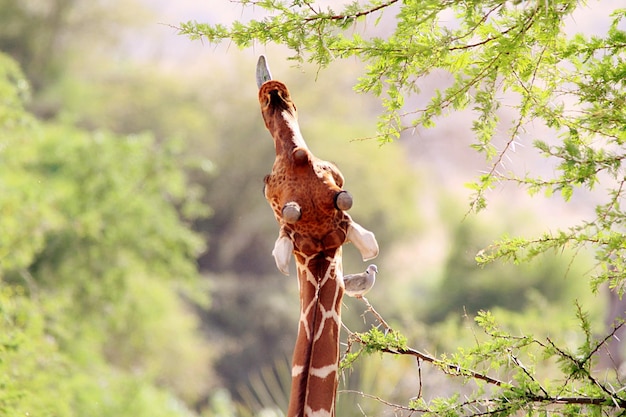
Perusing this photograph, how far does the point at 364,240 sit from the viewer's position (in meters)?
1.97

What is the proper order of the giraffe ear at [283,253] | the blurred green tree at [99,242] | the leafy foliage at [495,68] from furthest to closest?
the blurred green tree at [99,242] → the leafy foliage at [495,68] → the giraffe ear at [283,253]

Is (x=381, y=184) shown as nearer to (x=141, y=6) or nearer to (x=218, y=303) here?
(x=218, y=303)

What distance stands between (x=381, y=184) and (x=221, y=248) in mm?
3081

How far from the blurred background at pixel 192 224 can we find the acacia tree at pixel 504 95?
2.09 meters

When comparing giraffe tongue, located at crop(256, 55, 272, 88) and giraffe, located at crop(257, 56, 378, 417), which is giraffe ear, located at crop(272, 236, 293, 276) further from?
giraffe tongue, located at crop(256, 55, 272, 88)

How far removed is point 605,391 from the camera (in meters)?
2.08

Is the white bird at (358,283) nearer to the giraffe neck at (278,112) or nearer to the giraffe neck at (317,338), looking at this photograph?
the giraffe neck at (317,338)

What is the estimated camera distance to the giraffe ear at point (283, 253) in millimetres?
1899

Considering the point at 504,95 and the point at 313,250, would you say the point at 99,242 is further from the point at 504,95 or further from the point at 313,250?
the point at 313,250

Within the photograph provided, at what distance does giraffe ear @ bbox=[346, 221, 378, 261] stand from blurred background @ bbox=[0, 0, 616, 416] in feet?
6.90

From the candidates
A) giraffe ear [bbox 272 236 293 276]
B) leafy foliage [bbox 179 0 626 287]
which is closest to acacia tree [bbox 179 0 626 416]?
leafy foliage [bbox 179 0 626 287]

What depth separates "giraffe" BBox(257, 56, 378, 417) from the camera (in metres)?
1.91

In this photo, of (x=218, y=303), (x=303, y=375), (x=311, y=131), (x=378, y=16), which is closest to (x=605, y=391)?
(x=303, y=375)

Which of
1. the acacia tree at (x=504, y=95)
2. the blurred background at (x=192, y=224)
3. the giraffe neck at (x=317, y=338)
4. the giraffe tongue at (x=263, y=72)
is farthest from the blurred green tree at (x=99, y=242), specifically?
the giraffe neck at (x=317, y=338)
